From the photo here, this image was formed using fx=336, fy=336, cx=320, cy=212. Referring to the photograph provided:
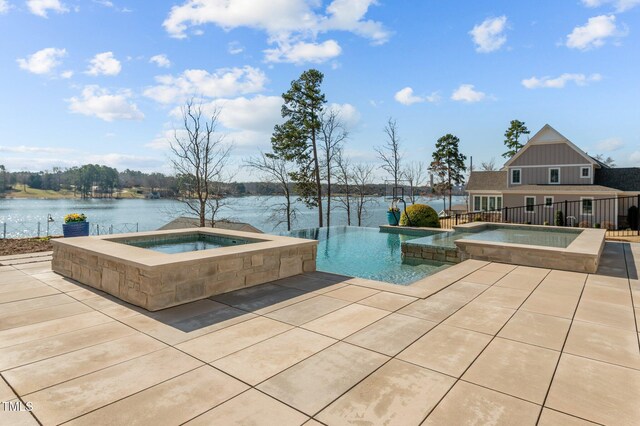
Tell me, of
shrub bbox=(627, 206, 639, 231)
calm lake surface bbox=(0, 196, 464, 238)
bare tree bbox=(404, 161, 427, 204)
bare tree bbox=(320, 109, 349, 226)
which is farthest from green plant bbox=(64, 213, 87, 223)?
shrub bbox=(627, 206, 639, 231)

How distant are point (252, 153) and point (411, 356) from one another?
22162 mm

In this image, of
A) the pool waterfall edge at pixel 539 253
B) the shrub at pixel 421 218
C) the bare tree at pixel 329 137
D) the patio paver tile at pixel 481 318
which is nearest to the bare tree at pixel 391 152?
the bare tree at pixel 329 137

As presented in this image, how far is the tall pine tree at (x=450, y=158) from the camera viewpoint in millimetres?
37062

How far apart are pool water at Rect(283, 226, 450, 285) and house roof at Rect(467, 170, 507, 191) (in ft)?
50.7

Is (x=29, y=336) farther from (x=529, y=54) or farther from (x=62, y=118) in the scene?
(x=529, y=54)

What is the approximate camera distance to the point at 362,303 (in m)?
4.79

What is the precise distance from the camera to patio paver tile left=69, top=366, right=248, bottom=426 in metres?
2.26

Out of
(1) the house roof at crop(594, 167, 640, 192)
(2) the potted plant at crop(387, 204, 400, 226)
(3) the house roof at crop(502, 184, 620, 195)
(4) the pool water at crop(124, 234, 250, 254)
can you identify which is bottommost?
(4) the pool water at crop(124, 234, 250, 254)

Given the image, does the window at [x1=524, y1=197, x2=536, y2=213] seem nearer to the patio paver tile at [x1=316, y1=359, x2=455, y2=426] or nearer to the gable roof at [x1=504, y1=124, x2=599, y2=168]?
the gable roof at [x1=504, y1=124, x2=599, y2=168]

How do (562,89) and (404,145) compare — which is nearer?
(562,89)

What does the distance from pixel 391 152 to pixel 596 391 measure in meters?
25.7

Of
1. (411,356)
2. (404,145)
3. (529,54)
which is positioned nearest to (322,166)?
(404,145)

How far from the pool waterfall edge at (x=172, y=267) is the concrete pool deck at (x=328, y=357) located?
0.26 m

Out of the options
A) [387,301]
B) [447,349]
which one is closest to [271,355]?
[447,349]
